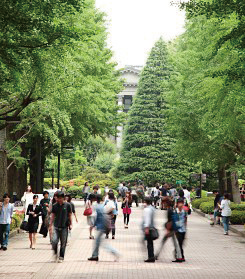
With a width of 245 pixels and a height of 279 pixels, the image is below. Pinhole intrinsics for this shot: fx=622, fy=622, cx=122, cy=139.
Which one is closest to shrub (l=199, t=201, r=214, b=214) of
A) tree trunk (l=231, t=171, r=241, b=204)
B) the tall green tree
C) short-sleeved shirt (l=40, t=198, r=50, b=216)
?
the tall green tree

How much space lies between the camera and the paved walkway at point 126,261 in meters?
12.7

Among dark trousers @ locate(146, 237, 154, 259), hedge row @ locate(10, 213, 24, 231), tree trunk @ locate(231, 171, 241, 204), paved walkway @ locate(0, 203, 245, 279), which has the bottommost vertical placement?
paved walkway @ locate(0, 203, 245, 279)

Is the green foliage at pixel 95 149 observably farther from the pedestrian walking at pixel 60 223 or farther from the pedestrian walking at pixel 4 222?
the pedestrian walking at pixel 60 223

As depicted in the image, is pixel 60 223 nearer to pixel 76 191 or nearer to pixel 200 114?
pixel 200 114

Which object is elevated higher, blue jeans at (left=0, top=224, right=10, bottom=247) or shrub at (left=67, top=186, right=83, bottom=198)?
shrub at (left=67, top=186, right=83, bottom=198)

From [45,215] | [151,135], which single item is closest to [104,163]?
[151,135]

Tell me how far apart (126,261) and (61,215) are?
1956mm

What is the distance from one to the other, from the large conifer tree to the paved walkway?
1787 inches

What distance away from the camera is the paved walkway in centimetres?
1269

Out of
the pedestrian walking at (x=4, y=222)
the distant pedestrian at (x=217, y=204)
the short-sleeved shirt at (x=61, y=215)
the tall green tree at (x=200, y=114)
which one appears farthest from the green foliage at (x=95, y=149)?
the short-sleeved shirt at (x=61, y=215)

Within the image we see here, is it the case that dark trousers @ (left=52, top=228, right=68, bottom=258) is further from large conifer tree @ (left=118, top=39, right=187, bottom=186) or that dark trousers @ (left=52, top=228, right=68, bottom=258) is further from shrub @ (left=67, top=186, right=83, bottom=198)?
large conifer tree @ (left=118, top=39, right=187, bottom=186)

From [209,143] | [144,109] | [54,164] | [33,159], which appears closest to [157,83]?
[144,109]

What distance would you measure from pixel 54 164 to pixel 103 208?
53245mm

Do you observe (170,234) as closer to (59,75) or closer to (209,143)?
(59,75)
